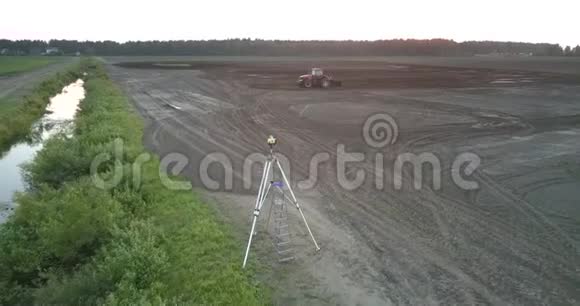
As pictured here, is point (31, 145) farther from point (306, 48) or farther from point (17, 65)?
point (306, 48)

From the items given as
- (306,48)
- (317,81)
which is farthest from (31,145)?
(306,48)

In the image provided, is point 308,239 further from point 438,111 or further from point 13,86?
point 13,86

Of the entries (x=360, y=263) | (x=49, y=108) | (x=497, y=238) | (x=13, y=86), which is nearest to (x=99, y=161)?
(x=360, y=263)

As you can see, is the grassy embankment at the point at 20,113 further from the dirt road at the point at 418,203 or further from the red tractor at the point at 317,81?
the red tractor at the point at 317,81

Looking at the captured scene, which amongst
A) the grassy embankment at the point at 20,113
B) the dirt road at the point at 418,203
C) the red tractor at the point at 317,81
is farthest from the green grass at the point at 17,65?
the dirt road at the point at 418,203

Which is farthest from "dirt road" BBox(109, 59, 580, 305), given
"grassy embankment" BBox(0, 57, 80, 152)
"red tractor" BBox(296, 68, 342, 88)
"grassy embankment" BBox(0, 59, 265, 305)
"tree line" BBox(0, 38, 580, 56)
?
"tree line" BBox(0, 38, 580, 56)

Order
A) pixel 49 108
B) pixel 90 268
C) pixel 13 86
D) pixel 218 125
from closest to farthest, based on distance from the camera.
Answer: pixel 90 268
pixel 218 125
pixel 49 108
pixel 13 86

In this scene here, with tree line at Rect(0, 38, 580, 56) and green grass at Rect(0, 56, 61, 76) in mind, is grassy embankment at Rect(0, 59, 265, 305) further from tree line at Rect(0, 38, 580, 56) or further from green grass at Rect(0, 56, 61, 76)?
tree line at Rect(0, 38, 580, 56)

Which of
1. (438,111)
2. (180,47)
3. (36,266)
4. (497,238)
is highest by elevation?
(180,47)

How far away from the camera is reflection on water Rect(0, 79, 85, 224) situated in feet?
53.0

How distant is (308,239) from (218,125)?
47.7 feet

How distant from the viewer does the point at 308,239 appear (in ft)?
34.4

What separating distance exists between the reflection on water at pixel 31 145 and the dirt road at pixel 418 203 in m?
5.41

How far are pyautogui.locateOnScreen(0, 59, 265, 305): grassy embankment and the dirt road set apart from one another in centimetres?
88
